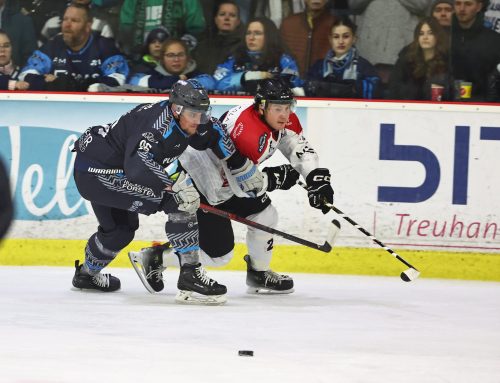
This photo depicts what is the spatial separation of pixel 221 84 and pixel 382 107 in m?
1.00

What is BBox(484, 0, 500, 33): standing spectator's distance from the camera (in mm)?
6762

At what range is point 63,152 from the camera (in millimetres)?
6746

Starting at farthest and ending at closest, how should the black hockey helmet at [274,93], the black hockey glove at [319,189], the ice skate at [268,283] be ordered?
the ice skate at [268,283] → the black hockey glove at [319,189] → the black hockey helmet at [274,93]

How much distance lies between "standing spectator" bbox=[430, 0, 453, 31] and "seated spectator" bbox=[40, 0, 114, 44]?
199 cm

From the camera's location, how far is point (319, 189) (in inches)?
222

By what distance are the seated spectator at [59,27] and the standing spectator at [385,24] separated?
1.53 metres

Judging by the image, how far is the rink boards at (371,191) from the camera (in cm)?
654

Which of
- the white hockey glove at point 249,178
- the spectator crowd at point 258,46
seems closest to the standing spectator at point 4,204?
the white hockey glove at point 249,178

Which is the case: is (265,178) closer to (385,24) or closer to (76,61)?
(385,24)

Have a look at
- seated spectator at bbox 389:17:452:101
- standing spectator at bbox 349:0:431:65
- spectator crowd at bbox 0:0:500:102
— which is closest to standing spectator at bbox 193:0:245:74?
spectator crowd at bbox 0:0:500:102

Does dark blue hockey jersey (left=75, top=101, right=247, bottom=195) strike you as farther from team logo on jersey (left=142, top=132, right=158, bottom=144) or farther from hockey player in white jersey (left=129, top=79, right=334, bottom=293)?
hockey player in white jersey (left=129, top=79, right=334, bottom=293)

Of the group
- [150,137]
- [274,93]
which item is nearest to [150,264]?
[150,137]

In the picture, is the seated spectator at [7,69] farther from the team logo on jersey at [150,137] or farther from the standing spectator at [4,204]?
the standing spectator at [4,204]

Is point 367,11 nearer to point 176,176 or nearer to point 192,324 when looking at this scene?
point 176,176
